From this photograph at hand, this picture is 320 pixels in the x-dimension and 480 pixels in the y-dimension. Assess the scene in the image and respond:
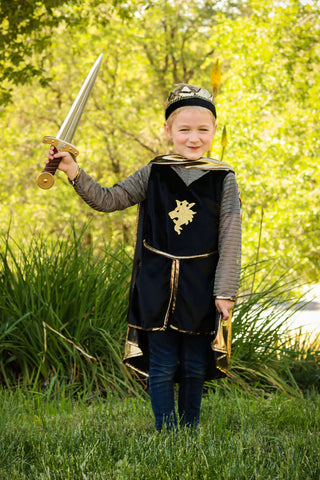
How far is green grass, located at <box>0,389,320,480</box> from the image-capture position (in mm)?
2160

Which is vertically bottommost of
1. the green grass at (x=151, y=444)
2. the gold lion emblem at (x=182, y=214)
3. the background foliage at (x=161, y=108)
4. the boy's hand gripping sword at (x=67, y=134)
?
the green grass at (x=151, y=444)

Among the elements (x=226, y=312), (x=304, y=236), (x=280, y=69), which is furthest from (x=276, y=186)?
(x=226, y=312)

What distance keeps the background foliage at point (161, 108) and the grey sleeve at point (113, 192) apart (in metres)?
7.90

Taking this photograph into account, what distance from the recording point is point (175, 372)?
2.74 metres

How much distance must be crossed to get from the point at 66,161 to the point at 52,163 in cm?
6

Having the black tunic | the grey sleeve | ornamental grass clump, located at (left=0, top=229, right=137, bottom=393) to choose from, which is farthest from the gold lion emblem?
ornamental grass clump, located at (left=0, top=229, right=137, bottom=393)

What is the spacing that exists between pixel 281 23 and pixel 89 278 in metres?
9.04

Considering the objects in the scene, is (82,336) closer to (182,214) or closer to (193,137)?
(182,214)

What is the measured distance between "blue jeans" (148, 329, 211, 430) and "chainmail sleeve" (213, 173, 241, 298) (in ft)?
0.95

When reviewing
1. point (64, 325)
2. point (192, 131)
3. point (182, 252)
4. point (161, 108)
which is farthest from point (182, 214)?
point (161, 108)

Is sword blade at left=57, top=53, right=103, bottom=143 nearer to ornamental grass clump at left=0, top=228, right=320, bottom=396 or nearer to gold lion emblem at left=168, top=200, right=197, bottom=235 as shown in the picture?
gold lion emblem at left=168, top=200, right=197, bottom=235

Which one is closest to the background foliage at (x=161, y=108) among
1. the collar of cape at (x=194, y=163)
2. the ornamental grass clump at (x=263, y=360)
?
the ornamental grass clump at (x=263, y=360)

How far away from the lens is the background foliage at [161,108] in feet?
36.1

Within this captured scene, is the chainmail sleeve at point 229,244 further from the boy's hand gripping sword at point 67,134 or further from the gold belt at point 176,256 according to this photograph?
the boy's hand gripping sword at point 67,134
